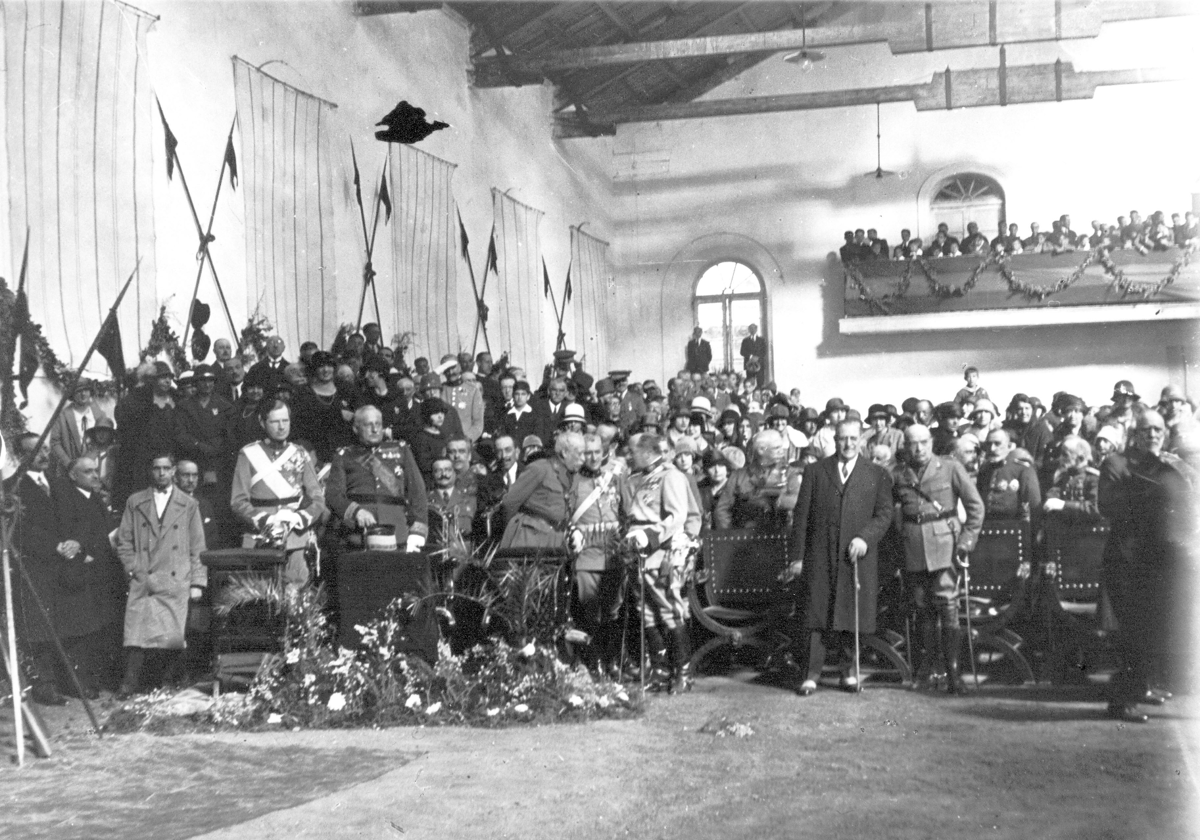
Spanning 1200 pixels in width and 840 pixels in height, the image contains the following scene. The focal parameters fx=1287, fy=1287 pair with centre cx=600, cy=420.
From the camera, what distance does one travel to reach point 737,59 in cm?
2120

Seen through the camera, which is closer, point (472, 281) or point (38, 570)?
point (38, 570)

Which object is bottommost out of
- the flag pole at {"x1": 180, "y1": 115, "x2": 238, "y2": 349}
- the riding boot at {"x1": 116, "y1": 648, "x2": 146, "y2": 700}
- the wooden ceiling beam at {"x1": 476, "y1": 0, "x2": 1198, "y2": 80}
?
the riding boot at {"x1": 116, "y1": 648, "x2": 146, "y2": 700}

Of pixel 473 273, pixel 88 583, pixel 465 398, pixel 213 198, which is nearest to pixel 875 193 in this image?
pixel 473 273

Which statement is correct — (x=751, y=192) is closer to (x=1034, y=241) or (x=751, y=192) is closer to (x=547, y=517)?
(x=1034, y=241)

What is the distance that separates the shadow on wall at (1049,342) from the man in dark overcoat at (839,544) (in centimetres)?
1409

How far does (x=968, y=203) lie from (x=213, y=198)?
48.2ft

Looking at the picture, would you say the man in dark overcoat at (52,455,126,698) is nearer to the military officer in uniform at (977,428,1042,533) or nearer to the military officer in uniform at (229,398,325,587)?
the military officer in uniform at (229,398,325,587)

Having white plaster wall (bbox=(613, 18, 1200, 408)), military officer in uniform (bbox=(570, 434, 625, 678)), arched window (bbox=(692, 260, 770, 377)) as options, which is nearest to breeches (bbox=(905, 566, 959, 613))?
military officer in uniform (bbox=(570, 434, 625, 678))

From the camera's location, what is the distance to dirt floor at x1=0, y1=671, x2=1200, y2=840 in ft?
14.9

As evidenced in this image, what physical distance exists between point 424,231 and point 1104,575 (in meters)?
9.85

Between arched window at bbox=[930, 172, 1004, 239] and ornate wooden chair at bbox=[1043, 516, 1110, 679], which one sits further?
arched window at bbox=[930, 172, 1004, 239]

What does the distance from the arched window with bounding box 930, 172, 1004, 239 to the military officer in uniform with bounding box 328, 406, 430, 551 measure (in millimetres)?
16042

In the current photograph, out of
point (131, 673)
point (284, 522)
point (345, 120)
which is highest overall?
point (345, 120)

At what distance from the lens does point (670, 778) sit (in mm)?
5168
